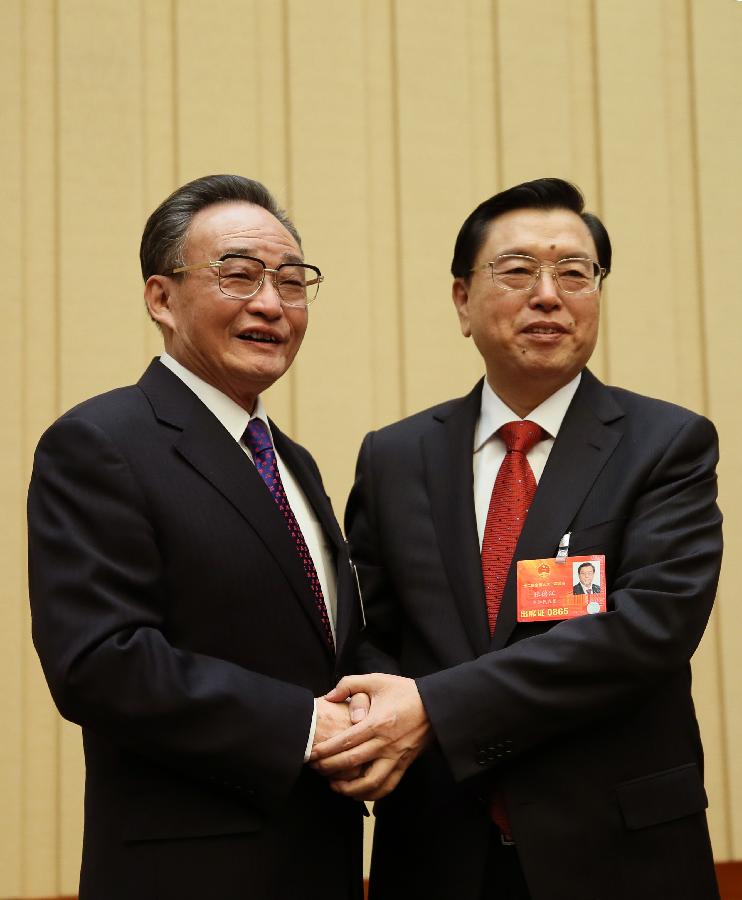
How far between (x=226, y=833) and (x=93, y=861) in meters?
0.22

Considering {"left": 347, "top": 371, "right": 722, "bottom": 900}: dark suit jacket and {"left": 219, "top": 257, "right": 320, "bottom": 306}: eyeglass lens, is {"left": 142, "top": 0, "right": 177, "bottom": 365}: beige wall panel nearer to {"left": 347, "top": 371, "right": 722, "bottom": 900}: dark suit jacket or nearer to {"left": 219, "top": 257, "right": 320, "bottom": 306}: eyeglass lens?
{"left": 219, "top": 257, "right": 320, "bottom": 306}: eyeglass lens

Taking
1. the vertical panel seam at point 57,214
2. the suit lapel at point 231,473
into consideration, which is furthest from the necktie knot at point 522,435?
the vertical panel seam at point 57,214

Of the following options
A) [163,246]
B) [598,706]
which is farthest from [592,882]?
[163,246]

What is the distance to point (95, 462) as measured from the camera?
158cm

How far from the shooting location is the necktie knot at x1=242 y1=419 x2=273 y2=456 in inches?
73.9

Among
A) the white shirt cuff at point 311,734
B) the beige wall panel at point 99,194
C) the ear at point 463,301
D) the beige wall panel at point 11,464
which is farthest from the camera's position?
the beige wall panel at point 99,194

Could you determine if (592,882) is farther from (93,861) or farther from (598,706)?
(93,861)

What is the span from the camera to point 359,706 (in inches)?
66.5

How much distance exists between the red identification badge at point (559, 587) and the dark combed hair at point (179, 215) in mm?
866

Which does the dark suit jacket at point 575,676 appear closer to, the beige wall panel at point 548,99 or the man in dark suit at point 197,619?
the man in dark suit at point 197,619

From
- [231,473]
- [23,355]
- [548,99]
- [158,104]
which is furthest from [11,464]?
[548,99]

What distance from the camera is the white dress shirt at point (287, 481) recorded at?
1.84m

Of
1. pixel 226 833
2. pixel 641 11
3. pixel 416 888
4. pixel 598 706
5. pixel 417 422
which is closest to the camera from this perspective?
pixel 226 833

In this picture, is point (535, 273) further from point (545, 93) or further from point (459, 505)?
point (545, 93)
